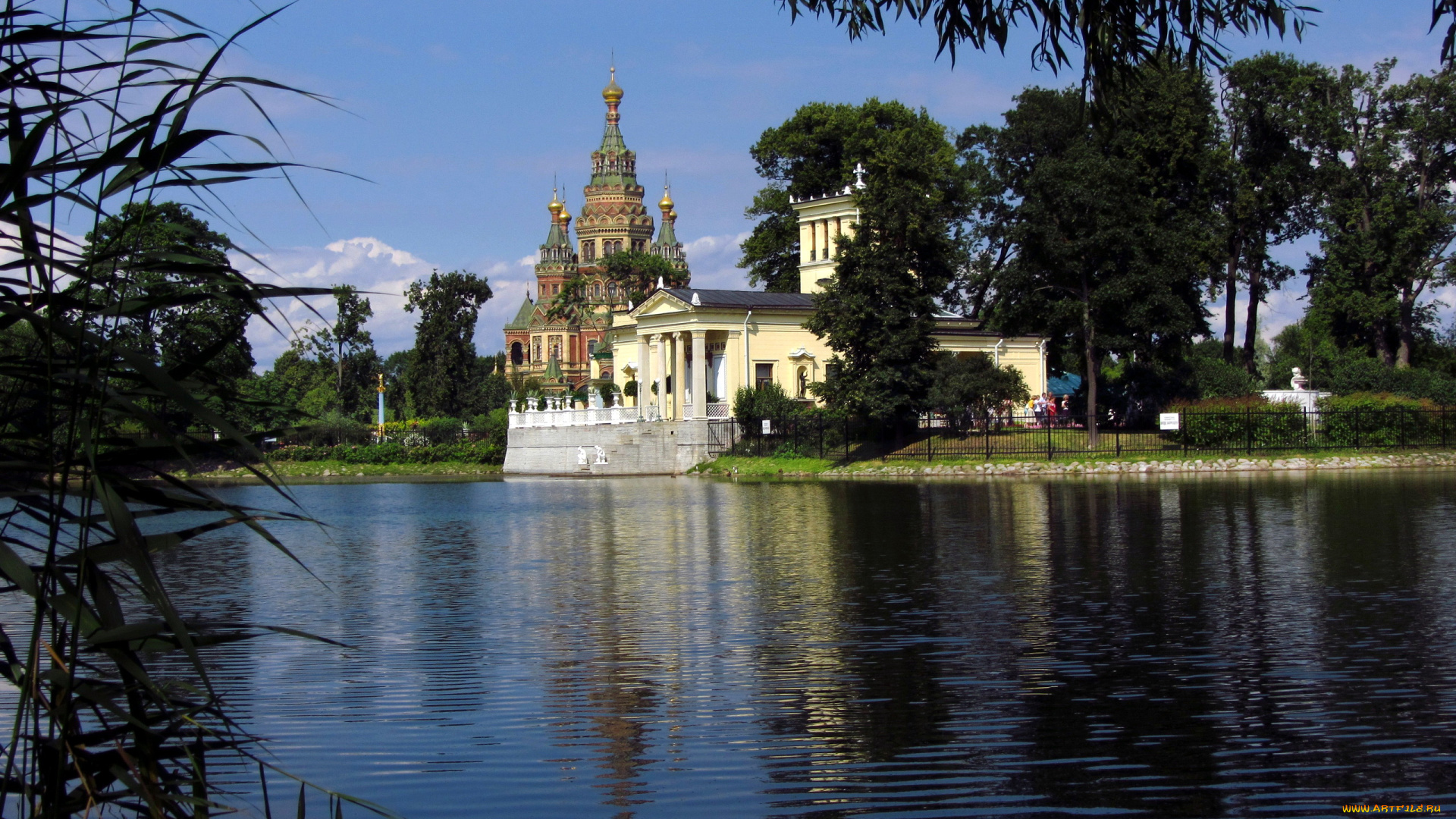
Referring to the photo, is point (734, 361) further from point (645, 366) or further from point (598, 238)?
point (598, 238)

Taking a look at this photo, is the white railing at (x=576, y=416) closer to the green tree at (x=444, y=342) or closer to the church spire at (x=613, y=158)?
the green tree at (x=444, y=342)

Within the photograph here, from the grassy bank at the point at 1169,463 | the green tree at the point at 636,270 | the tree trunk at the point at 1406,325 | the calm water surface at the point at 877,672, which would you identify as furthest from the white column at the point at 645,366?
the calm water surface at the point at 877,672

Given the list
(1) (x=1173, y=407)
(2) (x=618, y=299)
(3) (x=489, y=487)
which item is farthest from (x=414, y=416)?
(1) (x=1173, y=407)

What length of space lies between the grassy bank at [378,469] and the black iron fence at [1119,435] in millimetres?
21371

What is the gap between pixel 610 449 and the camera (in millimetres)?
55062

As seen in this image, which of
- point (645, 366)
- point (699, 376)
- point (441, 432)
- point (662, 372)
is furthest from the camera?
point (441, 432)

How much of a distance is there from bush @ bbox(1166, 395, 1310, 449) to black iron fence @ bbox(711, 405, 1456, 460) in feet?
0.08

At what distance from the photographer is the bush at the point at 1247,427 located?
39.0 metres

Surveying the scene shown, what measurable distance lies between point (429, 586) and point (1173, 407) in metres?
32.1

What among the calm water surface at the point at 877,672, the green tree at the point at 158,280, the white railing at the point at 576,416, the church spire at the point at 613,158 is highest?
the church spire at the point at 613,158

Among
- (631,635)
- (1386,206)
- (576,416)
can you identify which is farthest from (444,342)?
(631,635)

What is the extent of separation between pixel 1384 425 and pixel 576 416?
33093 millimetres

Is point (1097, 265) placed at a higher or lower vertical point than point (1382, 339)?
higher

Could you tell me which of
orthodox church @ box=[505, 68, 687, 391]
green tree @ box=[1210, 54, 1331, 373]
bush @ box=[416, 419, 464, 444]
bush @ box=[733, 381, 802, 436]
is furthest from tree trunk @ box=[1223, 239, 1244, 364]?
orthodox church @ box=[505, 68, 687, 391]
